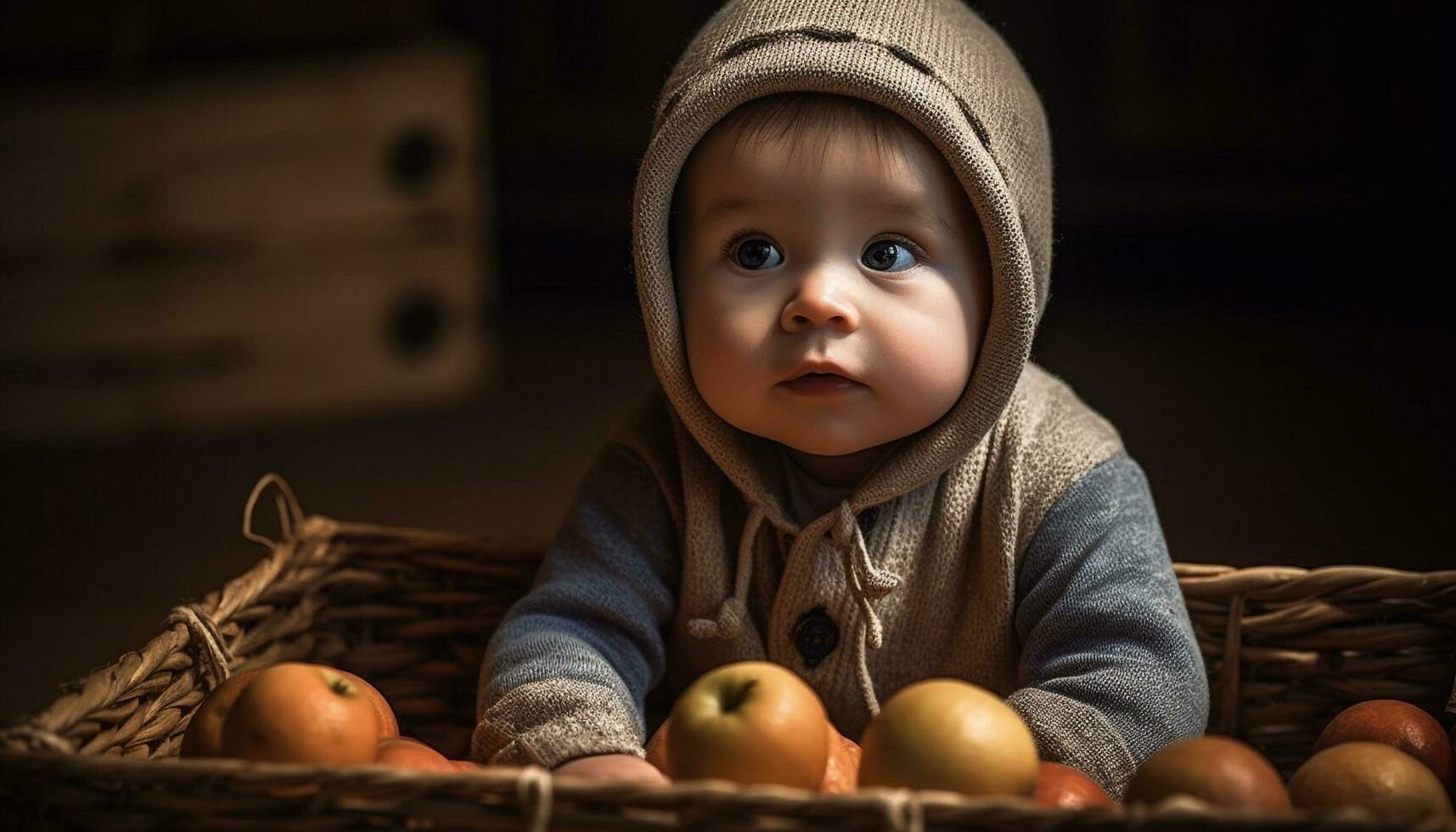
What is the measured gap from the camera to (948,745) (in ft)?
2.94

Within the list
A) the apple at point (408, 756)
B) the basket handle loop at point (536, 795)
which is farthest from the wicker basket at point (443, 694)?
the apple at point (408, 756)

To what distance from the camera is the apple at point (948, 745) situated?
895 mm

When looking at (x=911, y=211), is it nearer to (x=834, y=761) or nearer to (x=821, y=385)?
(x=821, y=385)

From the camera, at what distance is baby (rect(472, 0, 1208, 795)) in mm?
1098

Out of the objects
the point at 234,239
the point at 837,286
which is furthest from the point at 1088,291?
the point at 837,286

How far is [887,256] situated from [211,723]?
0.52m

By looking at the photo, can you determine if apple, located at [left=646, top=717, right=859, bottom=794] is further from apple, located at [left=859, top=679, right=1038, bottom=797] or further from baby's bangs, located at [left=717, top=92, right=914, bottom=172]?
baby's bangs, located at [left=717, top=92, right=914, bottom=172]

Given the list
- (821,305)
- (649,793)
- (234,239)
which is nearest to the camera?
(649,793)

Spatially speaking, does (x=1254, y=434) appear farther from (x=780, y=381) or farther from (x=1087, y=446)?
(x=780, y=381)

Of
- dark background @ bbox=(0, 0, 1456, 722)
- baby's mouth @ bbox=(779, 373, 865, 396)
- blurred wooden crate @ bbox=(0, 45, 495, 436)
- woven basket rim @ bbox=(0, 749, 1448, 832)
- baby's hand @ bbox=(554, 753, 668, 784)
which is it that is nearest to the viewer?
Result: woven basket rim @ bbox=(0, 749, 1448, 832)

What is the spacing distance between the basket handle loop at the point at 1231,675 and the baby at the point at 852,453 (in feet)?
0.41

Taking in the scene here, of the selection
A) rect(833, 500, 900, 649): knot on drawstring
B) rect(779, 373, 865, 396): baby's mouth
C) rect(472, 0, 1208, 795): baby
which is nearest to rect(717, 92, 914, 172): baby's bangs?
rect(472, 0, 1208, 795): baby

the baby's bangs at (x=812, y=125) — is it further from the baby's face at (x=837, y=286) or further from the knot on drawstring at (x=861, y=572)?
the knot on drawstring at (x=861, y=572)

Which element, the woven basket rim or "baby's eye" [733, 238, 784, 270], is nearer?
the woven basket rim
